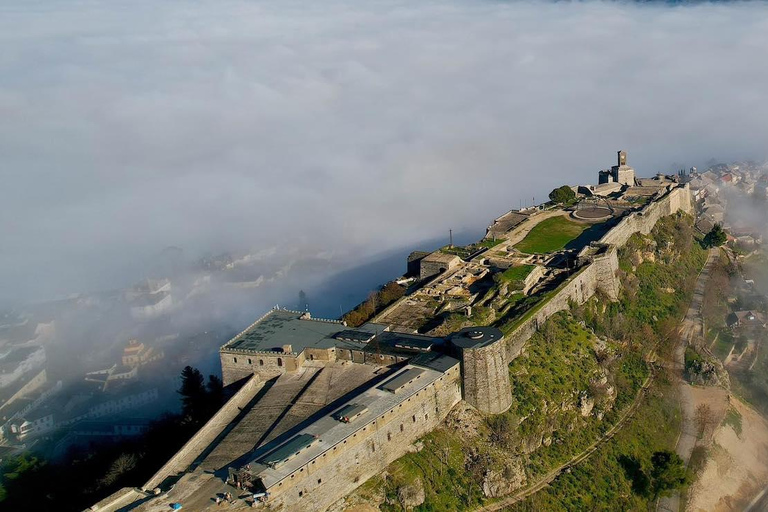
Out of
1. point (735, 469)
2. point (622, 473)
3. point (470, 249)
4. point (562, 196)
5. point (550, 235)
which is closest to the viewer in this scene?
point (622, 473)

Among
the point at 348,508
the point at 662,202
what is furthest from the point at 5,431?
the point at 662,202

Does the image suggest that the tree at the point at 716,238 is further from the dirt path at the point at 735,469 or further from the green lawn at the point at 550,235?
the dirt path at the point at 735,469

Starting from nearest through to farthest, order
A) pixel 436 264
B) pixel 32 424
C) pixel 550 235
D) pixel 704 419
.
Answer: pixel 704 419 < pixel 436 264 < pixel 550 235 < pixel 32 424

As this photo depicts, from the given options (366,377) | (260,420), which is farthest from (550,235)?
(260,420)

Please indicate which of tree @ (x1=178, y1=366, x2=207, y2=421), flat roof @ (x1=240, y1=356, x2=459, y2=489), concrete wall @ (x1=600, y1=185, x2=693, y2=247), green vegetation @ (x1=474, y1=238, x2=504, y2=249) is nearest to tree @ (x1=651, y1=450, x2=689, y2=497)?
flat roof @ (x1=240, y1=356, x2=459, y2=489)

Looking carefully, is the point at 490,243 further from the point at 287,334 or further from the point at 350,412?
the point at 350,412

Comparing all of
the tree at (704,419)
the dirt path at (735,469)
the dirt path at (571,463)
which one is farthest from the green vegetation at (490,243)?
the dirt path at (735,469)

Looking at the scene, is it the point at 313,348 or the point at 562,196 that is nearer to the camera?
the point at 313,348

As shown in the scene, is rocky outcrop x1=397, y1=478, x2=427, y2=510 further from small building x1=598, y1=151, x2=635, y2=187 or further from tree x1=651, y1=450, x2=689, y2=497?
small building x1=598, y1=151, x2=635, y2=187
